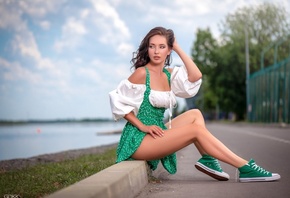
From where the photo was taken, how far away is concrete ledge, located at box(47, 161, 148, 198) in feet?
14.3

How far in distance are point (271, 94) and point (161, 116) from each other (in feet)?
140

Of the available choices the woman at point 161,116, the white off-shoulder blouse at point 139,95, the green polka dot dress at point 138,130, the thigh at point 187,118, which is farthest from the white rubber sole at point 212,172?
the white off-shoulder blouse at point 139,95

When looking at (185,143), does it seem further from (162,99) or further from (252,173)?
(252,173)

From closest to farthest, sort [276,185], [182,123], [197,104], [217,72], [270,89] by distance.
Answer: [276,185], [182,123], [270,89], [217,72], [197,104]

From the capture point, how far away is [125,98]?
687cm

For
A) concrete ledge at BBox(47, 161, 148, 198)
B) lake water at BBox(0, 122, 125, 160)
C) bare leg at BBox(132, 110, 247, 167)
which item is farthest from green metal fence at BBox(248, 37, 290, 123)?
concrete ledge at BBox(47, 161, 148, 198)

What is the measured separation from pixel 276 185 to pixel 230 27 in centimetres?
6430

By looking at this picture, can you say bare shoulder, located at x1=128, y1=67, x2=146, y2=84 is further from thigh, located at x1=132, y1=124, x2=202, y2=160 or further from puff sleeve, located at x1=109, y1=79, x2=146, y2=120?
thigh, located at x1=132, y1=124, x2=202, y2=160

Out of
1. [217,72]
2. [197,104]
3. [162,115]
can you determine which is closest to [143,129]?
[162,115]

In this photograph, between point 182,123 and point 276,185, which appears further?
point 182,123

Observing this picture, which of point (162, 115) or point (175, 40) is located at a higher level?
point (175, 40)

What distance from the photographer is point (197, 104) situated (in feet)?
359

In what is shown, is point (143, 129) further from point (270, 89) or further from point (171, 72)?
point (270, 89)

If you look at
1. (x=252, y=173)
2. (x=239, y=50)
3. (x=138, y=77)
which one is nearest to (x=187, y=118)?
(x=138, y=77)
